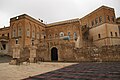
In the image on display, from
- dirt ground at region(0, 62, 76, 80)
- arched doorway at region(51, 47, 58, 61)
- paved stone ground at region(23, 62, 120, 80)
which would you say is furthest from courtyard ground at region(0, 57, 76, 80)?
arched doorway at region(51, 47, 58, 61)

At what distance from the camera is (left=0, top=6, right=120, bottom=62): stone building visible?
22891mm

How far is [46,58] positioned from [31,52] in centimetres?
323

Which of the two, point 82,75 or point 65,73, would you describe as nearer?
point 82,75

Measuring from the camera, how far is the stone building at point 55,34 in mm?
22891

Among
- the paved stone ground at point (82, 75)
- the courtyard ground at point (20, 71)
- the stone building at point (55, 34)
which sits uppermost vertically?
the stone building at point (55, 34)

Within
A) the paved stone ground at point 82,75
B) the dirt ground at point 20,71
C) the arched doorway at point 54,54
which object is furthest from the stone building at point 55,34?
the paved stone ground at point 82,75

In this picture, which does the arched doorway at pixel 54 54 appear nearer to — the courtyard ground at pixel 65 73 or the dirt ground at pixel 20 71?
the dirt ground at pixel 20 71

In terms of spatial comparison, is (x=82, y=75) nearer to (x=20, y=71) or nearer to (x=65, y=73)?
(x=65, y=73)

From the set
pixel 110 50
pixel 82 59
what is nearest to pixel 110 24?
pixel 110 50

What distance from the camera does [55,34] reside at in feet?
113

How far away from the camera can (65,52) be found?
817 inches

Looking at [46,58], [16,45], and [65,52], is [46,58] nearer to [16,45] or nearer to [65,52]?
[65,52]

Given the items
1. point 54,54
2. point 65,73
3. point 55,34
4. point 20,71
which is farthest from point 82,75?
point 55,34

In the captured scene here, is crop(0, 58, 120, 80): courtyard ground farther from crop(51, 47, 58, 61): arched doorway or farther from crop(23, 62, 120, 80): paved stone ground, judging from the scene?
crop(51, 47, 58, 61): arched doorway
